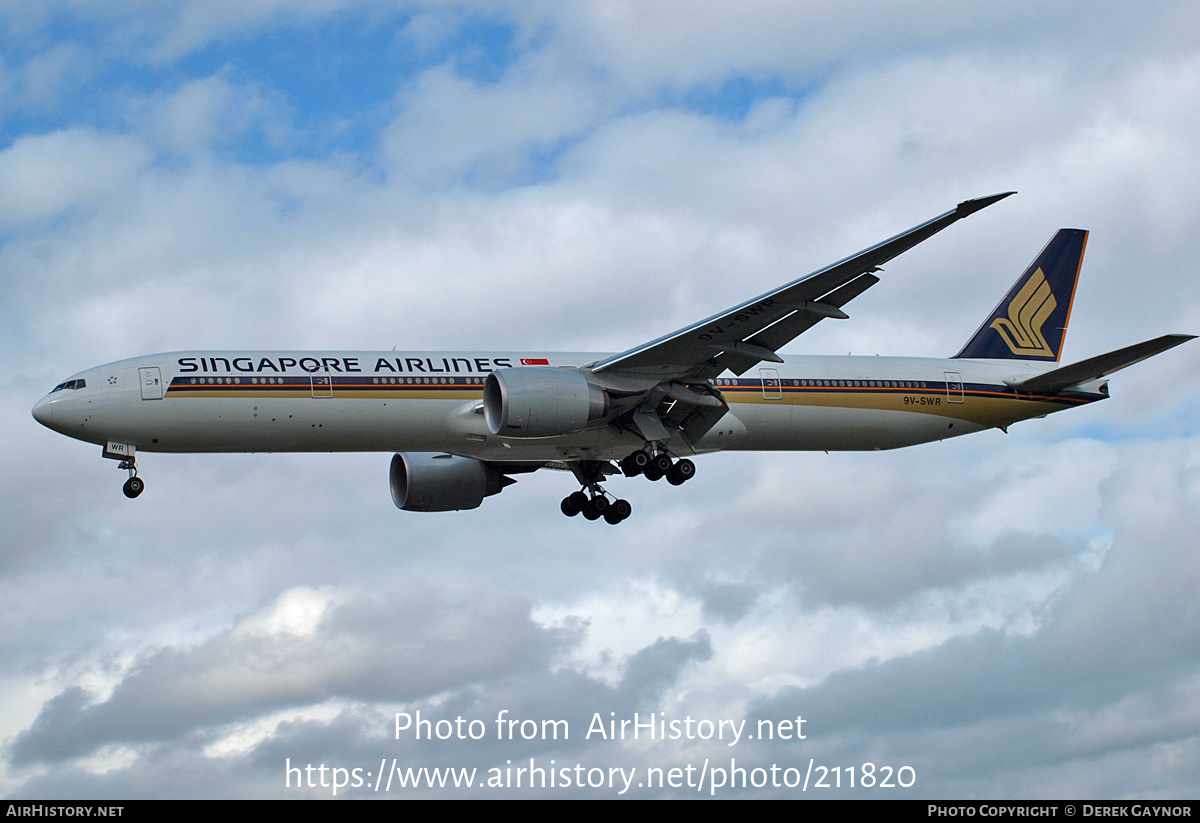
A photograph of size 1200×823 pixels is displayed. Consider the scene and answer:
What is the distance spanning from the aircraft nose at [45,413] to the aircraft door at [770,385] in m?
18.0

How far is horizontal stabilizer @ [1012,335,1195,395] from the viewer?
3435 cm

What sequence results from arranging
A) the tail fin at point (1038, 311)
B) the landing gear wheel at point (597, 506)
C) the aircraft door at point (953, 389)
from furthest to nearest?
the tail fin at point (1038, 311)
the landing gear wheel at point (597, 506)
the aircraft door at point (953, 389)

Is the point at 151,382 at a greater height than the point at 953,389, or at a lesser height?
lesser

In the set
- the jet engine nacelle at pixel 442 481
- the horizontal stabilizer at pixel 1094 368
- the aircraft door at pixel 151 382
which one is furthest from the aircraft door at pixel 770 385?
the aircraft door at pixel 151 382

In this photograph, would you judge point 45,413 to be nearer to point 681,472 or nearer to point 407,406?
point 407,406

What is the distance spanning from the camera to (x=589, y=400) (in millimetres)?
32719

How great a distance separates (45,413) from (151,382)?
2517 mm

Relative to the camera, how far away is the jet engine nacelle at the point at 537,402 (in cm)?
3180

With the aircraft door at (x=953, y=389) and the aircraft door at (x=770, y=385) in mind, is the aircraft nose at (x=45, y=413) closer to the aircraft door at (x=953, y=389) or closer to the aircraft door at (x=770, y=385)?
the aircraft door at (x=770, y=385)

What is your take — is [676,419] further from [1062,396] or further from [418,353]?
[1062,396]

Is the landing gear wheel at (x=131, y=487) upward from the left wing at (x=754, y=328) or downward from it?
downward

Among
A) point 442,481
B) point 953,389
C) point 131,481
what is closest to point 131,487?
point 131,481

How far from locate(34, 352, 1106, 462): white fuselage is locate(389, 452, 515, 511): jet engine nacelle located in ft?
12.5
